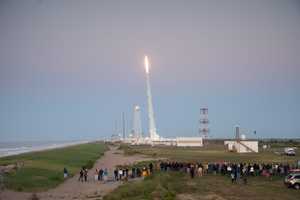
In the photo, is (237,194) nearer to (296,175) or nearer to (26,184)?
(296,175)

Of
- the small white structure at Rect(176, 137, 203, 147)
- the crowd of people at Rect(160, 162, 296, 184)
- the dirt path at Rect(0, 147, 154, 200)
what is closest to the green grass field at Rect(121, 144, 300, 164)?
the crowd of people at Rect(160, 162, 296, 184)

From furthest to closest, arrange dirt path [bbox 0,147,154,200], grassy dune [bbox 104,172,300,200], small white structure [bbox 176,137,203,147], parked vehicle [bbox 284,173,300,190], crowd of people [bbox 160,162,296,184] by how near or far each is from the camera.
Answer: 1. small white structure [bbox 176,137,203,147]
2. crowd of people [bbox 160,162,296,184]
3. parked vehicle [bbox 284,173,300,190]
4. dirt path [bbox 0,147,154,200]
5. grassy dune [bbox 104,172,300,200]

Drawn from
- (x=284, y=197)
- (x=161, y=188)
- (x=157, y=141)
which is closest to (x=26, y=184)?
(x=161, y=188)

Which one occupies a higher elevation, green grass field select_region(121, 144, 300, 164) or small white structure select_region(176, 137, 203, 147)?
small white structure select_region(176, 137, 203, 147)

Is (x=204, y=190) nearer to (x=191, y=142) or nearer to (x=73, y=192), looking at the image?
(x=73, y=192)

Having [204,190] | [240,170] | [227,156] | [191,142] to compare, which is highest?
[191,142]

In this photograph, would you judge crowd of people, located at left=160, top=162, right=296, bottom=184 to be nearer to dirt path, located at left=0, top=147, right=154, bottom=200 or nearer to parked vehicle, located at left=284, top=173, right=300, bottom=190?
parked vehicle, located at left=284, top=173, right=300, bottom=190

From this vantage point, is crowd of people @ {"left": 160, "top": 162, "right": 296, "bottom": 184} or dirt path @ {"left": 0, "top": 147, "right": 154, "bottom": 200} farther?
crowd of people @ {"left": 160, "top": 162, "right": 296, "bottom": 184}

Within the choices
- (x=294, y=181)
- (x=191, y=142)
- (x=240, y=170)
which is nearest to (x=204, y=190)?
(x=294, y=181)

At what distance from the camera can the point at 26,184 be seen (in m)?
40.5

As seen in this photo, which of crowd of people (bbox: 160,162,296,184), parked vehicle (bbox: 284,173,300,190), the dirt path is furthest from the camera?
crowd of people (bbox: 160,162,296,184)

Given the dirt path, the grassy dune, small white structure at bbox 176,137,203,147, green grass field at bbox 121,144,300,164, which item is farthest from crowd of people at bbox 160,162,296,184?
small white structure at bbox 176,137,203,147

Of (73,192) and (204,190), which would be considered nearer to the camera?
(204,190)

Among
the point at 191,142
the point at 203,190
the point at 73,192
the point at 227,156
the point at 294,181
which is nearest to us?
the point at 203,190
